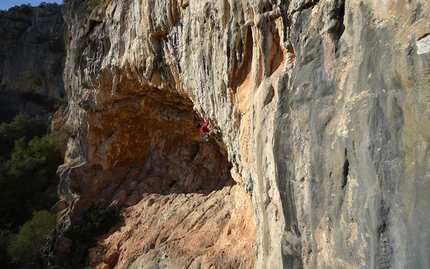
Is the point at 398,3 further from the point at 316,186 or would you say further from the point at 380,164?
the point at 316,186

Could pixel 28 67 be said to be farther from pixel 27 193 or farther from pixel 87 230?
pixel 87 230

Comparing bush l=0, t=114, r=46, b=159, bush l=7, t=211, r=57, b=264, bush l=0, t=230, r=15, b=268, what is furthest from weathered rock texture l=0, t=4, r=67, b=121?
bush l=7, t=211, r=57, b=264

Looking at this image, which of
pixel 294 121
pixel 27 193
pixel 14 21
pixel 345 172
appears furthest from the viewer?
pixel 14 21

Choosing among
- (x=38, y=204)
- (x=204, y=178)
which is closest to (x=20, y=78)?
(x=38, y=204)

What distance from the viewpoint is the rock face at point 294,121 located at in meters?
2.65

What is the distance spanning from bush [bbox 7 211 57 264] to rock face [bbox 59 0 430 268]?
2.83 m

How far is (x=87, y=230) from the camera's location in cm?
1082

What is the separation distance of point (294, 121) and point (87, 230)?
9723 millimetres

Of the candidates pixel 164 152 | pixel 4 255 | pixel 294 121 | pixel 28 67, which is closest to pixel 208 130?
pixel 294 121

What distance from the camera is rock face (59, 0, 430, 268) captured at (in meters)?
2.65

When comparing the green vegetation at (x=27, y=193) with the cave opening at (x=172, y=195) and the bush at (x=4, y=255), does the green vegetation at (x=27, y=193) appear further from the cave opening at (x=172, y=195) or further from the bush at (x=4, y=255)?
the cave opening at (x=172, y=195)

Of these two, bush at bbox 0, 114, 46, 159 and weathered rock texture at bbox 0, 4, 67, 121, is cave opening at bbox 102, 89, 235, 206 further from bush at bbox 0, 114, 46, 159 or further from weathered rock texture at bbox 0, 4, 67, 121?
weathered rock texture at bbox 0, 4, 67, 121

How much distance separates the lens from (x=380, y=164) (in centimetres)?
280

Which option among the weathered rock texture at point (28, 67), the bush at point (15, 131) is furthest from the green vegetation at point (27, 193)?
the weathered rock texture at point (28, 67)
